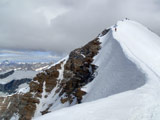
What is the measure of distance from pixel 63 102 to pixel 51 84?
2260cm

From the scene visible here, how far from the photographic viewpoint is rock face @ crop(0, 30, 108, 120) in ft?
231

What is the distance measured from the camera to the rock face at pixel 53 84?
231 feet

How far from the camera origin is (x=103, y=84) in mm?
39406

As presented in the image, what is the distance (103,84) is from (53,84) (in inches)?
1898

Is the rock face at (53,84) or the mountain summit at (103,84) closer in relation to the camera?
the mountain summit at (103,84)

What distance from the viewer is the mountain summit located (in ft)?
42.3

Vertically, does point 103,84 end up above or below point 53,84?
below

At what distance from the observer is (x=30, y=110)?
7481cm

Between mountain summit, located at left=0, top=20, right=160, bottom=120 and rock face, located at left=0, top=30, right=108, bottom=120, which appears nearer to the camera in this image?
mountain summit, located at left=0, top=20, right=160, bottom=120

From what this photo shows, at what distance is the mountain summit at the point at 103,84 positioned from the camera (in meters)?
12.9

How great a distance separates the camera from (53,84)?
83062 millimetres

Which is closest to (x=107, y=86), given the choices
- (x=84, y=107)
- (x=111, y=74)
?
(x=111, y=74)

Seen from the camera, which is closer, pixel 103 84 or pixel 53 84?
pixel 103 84

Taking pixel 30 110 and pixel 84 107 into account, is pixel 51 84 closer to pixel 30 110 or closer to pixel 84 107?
pixel 30 110
